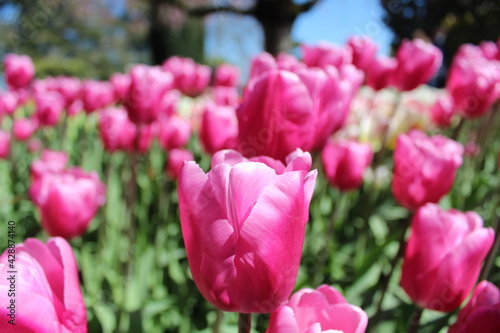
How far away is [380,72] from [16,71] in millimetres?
2284

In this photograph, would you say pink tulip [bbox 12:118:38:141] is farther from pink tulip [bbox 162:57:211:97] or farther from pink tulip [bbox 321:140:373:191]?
pink tulip [bbox 321:140:373:191]

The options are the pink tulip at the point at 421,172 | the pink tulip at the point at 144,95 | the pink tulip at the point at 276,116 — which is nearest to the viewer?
the pink tulip at the point at 276,116

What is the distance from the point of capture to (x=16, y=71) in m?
3.01

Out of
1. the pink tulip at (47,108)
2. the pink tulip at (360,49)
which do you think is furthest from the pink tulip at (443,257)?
the pink tulip at (47,108)

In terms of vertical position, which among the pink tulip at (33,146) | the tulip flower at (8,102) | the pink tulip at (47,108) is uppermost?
the pink tulip at (47,108)

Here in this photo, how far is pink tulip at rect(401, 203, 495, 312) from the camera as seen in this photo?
85 centimetres

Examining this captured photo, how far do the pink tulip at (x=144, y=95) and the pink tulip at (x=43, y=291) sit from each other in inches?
38.8

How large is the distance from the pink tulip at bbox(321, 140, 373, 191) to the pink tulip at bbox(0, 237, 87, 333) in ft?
3.81

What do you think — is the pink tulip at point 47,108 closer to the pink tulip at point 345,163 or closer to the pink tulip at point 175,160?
the pink tulip at point 175,160

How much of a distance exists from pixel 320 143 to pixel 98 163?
8.21 ft

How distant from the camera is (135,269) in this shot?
1.94 meters

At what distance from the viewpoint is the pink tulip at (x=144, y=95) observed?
159cm

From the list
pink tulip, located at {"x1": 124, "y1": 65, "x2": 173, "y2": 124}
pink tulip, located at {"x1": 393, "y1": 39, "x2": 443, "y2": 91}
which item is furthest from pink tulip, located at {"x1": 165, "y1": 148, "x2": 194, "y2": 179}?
pink tulip, located at {"x1": 393, "y1": 39, "x2": 443, "y2": 91}

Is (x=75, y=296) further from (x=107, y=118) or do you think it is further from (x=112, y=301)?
(x=107, y=118)
